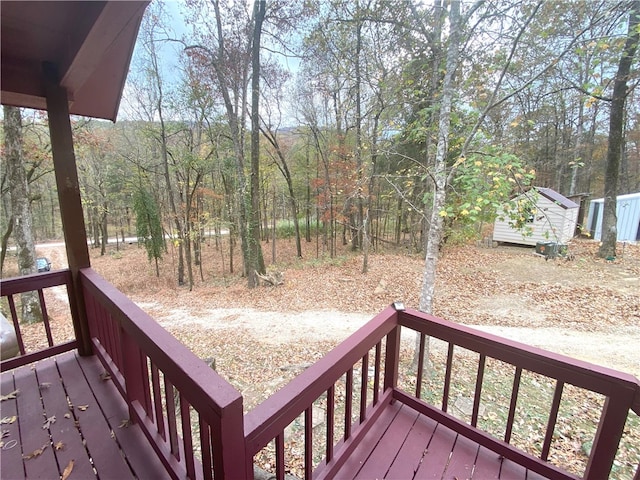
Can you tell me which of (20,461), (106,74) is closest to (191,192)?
(106,74)

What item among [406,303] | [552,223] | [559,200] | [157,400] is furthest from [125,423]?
[559,200]

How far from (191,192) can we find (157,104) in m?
3.50

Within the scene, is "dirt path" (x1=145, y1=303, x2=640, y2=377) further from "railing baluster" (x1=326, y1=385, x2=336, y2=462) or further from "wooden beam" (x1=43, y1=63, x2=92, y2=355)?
"railing baluster" (x1=326, y1=385, x2=336, y2=462)

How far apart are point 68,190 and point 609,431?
3.73 metres

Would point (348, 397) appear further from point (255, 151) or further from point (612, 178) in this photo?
point (612, 178)

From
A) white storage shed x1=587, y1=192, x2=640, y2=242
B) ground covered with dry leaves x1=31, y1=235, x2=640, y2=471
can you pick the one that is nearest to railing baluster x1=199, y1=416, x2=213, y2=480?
ground covered with dry leaves x1=31, y1=235, x2=640, y2=471

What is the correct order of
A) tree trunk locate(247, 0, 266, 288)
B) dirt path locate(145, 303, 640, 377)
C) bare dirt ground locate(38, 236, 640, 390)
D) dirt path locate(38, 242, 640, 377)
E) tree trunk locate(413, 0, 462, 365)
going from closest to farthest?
tree trunk locate(413, 0, 462, 365) → dirt path locate(145, 303, 640, 377) → bare dirt ground locate(38, 236, 640, 390) → dirt path locate(38, 242, 640, 377) → tree trunk locate(247, 0, 266, 288)

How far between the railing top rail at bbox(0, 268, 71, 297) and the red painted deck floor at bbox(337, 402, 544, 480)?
106 inches

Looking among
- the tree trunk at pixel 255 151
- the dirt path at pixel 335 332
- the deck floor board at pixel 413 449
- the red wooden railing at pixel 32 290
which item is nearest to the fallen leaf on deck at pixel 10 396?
the red wooden railing at pixel 32 290

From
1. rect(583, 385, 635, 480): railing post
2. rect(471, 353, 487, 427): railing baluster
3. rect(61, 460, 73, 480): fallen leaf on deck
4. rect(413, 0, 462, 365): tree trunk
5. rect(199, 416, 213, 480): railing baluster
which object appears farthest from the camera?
rect(413, 0, 462, 365): tree trunk

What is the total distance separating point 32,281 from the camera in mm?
2340

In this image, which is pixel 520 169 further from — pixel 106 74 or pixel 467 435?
pixel 106 74

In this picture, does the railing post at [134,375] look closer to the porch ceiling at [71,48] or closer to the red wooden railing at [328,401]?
the red wooden railing at [328,401]

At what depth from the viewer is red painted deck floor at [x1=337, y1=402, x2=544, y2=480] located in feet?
5.22
